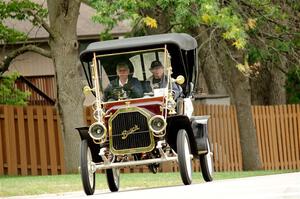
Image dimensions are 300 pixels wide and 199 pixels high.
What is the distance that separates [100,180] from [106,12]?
15.9ft

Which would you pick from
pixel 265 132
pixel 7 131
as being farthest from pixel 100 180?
pixel 265 132

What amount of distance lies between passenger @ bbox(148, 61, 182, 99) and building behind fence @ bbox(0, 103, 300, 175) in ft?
36.5

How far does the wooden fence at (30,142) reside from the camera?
91.1ft

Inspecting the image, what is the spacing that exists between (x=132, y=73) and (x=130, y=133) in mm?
1530

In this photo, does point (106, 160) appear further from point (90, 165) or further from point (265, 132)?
point (265, 132)

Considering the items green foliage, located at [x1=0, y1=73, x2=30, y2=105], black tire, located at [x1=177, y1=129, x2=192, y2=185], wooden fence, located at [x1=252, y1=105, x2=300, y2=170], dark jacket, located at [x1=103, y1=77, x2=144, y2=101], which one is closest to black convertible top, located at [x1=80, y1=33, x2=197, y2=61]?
dark jacket, located at [x1=103, y1=77, x2=144, y2=101]

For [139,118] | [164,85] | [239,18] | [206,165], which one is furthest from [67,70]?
[139,118]

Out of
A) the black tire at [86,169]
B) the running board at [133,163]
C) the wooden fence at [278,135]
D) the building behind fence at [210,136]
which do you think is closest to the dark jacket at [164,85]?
the running board at [133,163]

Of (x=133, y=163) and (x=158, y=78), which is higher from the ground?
(x=158, y=78)

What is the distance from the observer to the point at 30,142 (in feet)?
92.0

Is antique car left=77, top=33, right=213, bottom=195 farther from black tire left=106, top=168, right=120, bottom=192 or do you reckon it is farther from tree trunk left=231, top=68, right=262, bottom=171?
tree trunk left=231, top=68, right=262, bottom=171

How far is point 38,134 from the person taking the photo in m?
28.1

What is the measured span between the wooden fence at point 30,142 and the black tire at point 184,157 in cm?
1193

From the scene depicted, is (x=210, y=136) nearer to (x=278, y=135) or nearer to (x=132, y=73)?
(x=278, y=135)
